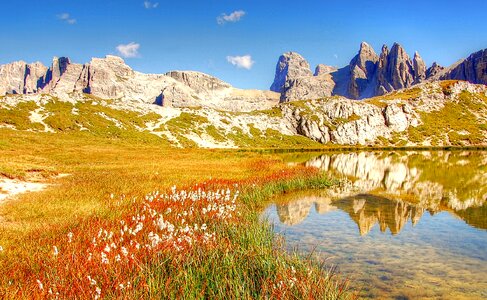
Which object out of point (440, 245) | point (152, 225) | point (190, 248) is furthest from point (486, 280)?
point (152, 225)

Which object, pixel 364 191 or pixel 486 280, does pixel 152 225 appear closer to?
pixel 486 280

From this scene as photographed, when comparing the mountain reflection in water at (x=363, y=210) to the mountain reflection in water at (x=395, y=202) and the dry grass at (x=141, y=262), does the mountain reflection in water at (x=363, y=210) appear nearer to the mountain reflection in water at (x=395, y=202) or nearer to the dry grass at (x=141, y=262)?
the mountain reflection in water at (x=395, y=202)

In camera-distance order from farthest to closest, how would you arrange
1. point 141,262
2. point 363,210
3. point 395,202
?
point 395,202, point 363,210, point 141,262

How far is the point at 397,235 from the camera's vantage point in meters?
17.9

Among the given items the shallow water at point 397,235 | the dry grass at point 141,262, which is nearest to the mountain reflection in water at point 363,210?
the shallow water at point 397,235

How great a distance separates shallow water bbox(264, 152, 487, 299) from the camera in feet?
39.3

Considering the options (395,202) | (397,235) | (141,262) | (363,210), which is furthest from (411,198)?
(141,262)

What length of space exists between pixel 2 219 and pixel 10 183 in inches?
497

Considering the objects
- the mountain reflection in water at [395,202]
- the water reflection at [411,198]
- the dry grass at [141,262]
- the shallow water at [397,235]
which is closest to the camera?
the dry grass at [141,262]

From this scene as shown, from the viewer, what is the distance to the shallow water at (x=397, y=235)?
12.0 metres

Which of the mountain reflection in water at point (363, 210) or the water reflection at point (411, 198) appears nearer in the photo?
the mountain reflection in water at point (363, 210)

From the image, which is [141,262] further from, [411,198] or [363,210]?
[411,198]

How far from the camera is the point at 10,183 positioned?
26234 millimetres

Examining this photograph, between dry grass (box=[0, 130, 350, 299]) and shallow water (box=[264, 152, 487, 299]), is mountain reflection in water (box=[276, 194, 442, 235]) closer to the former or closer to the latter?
shallow water (box=[264, 152, 487, 299])
